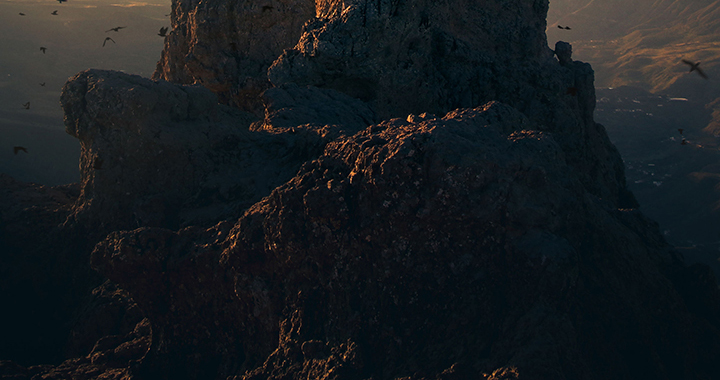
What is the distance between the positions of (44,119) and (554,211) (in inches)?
1633

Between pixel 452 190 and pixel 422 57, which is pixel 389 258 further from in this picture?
pixel 422 57

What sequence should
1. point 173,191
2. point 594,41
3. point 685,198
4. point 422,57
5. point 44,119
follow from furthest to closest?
point 594,41
point 685,198
point 44,119
point 422,57
point 173,191

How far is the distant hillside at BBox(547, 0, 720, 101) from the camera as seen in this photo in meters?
99.8

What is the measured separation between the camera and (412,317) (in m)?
5.33

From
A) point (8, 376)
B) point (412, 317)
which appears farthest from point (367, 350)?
point (8, 376)

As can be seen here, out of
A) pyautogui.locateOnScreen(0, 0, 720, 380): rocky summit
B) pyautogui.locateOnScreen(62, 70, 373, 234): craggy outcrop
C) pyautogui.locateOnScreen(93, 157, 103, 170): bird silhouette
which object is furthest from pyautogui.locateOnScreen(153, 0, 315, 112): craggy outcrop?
pyautogui.locateOnScreen(93, 157, 103, 170): bird silhouette

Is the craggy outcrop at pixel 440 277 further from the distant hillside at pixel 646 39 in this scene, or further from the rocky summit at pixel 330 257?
the distant hillside at pixel 646 39

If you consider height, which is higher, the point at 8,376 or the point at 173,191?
the point at 173,191

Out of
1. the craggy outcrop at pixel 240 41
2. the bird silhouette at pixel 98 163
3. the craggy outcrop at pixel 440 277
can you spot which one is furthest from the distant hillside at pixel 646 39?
the bird silhouette at pixel 98 163

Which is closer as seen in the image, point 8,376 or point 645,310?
point 645,310

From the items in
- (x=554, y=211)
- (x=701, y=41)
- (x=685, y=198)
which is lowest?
(x=685, y=198)

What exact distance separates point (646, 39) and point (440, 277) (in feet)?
485

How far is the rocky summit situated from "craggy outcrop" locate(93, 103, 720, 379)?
0.02 meters

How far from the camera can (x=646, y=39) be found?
431 ft
